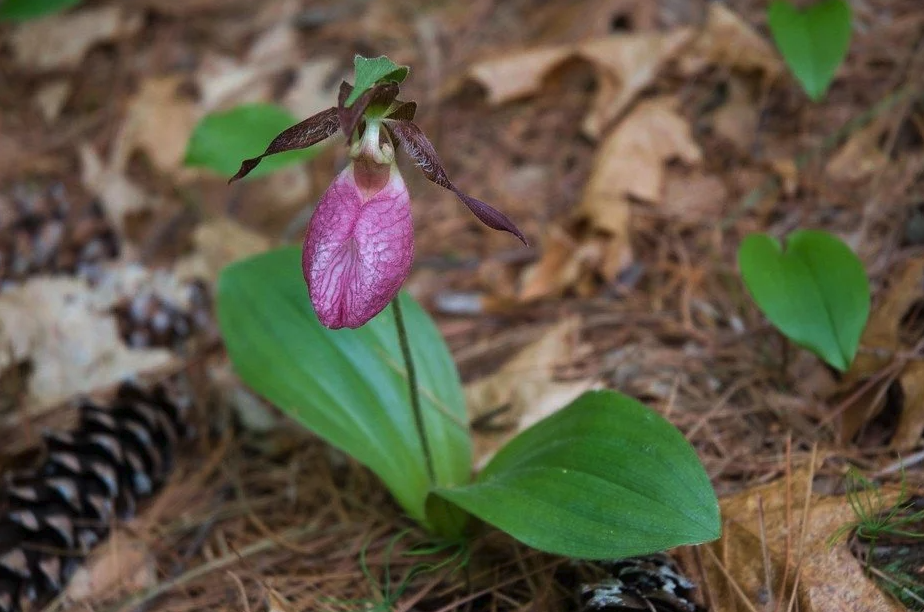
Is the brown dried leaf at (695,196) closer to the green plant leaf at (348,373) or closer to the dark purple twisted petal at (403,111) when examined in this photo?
the green plant leaf at (348,373)

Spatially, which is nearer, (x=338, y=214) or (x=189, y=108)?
(x=338, y=214)

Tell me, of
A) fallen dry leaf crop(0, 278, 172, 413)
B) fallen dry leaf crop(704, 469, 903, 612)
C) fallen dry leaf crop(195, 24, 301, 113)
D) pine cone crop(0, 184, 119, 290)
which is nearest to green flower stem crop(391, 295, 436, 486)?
fallen dry leaf crop(704, 469, 903, 612)

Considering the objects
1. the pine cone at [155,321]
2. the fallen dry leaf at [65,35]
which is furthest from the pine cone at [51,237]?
the fallen dry leaf at [65,35]

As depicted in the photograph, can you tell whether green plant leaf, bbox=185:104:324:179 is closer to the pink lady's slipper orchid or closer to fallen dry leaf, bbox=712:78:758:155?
the pink lady's slipper orchid

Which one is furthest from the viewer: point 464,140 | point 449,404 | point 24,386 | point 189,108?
point 189,108

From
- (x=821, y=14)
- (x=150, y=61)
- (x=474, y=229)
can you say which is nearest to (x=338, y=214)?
(x=474, y=229)

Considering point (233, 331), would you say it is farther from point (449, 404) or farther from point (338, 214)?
point (338, 214)

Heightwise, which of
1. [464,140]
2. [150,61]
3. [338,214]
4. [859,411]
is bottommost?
[859,411]
